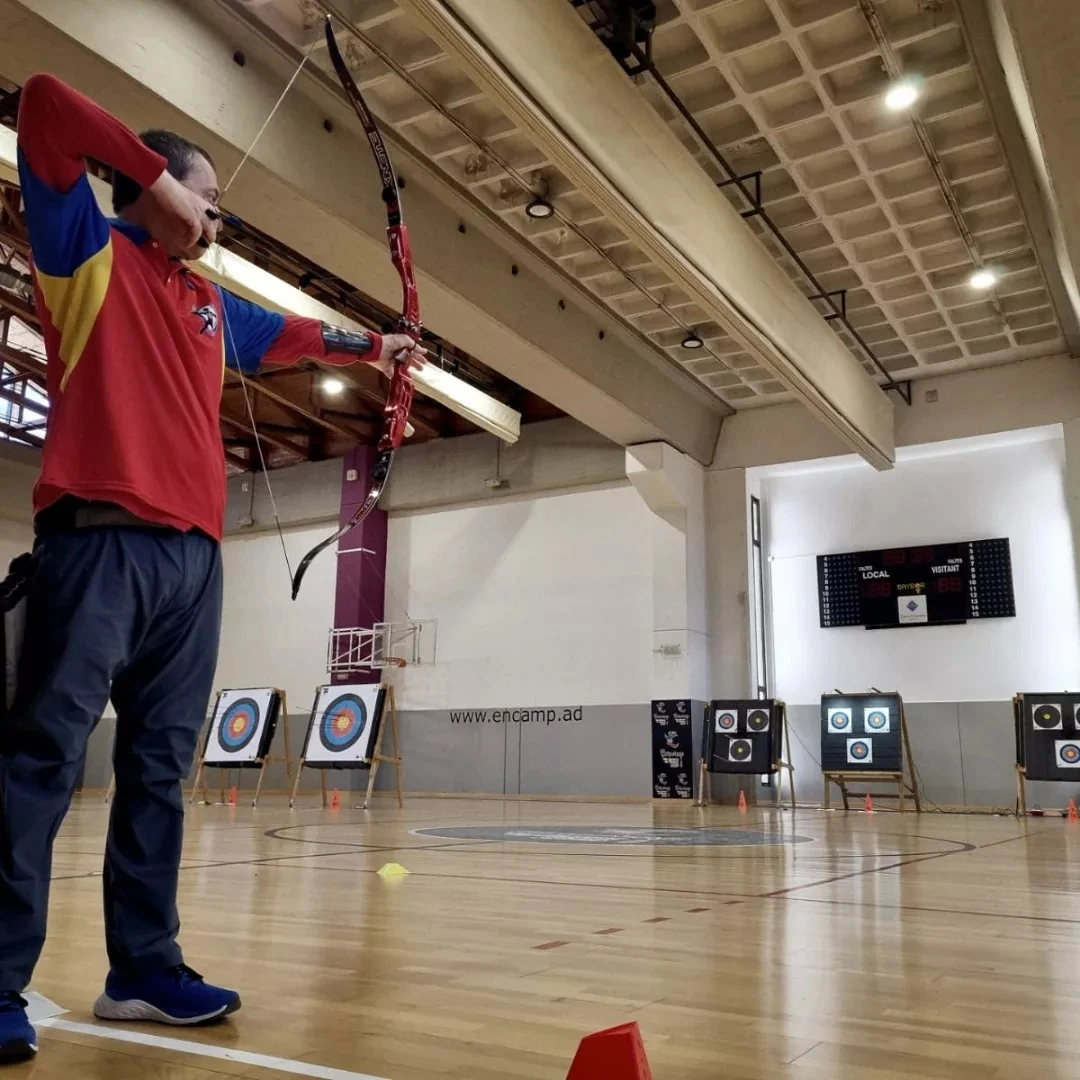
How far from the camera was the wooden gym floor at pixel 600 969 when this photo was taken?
977mm

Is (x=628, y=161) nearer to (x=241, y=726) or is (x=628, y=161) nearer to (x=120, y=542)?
(x=120, y=542)

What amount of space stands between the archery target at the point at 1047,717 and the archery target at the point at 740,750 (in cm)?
234

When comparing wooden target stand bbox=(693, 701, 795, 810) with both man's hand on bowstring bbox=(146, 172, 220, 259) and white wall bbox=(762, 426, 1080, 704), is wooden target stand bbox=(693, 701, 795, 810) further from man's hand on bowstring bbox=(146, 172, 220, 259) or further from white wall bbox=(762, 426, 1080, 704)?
man's hand on bowstring bbox=(146, 172, 220, 259)

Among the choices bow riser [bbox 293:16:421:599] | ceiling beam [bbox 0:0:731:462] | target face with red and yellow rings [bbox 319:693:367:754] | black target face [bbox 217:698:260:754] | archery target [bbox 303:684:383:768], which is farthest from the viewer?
black target face [bbox 217:698:260:754]

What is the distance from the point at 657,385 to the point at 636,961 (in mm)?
8120

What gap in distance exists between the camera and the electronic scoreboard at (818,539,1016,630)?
9.04 metres

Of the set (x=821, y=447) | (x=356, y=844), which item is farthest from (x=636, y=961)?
(x=821, y=447)

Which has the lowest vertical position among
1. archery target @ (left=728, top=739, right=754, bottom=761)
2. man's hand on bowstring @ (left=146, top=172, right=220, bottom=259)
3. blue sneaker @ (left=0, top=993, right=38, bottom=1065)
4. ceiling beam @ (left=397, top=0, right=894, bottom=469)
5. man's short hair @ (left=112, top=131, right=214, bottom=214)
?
blue sneaker @ (left=0, top=993, right=38, bottom=1065)

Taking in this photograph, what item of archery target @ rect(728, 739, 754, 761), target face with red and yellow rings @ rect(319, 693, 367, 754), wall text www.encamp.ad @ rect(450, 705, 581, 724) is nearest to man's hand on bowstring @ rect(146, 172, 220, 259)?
target face with red and yellow rings @ rect(319, 693, 367, 754)

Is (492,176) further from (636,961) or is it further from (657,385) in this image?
(636,961)

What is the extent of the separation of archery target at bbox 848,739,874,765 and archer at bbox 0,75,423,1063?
8319 millimetres

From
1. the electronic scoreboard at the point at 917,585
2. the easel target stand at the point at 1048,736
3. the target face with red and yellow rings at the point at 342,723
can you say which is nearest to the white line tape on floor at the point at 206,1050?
the target face with red and yellow rings at the point at 342,723

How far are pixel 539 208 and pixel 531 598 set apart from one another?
16.7ft

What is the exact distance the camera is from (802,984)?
1324 millimetres
